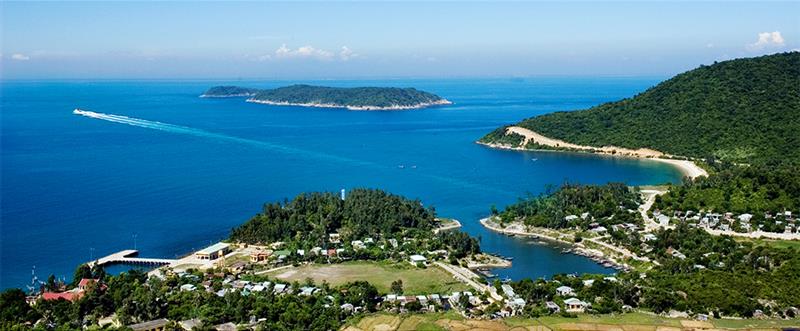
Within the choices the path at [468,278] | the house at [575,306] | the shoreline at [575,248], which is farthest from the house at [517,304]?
the shoreline at [575,248]

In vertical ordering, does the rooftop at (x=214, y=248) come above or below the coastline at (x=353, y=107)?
above

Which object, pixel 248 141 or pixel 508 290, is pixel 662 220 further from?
pixel 248 141

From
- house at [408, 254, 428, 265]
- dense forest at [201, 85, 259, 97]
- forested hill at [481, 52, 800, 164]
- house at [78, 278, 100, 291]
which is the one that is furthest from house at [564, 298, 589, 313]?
dense forest at [201, 85, 259, 97]

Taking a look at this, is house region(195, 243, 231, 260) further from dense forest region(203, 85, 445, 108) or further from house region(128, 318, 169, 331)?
dense forest region(203, 85, 445, 108)

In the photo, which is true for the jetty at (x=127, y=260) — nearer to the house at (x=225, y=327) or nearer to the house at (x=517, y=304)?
the house at (x=225, y=327)

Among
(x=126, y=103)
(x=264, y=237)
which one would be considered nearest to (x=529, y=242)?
(x=264, y=237)

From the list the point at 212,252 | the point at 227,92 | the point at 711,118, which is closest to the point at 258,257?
the point at 212,252

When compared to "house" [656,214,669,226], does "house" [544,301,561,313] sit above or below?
below
